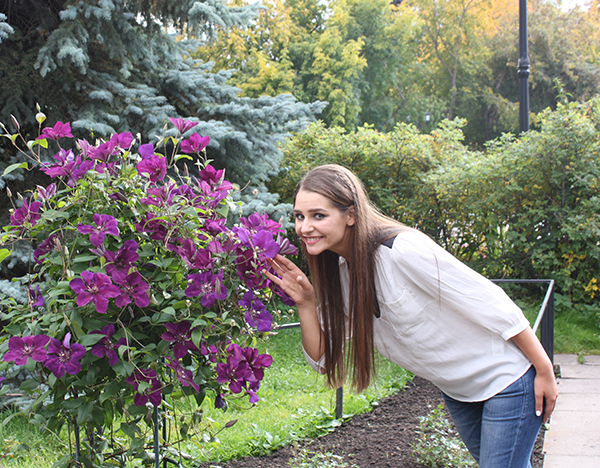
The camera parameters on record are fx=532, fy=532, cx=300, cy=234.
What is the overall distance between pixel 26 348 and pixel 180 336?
35 cm

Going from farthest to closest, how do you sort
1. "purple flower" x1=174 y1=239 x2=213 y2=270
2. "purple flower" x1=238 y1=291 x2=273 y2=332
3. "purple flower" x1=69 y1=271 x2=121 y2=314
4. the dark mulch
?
the dark mulch < "purple flower" x1=238 y1=291 x2=273 y2=332 < "purple flower" x1=174 y1=239 x2=213 y2=270 < "purple flower" x1=69 y1=271 x2=121 y2=314

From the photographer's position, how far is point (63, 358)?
4.06ft

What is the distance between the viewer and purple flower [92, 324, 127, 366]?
1288 mm

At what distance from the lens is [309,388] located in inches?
156

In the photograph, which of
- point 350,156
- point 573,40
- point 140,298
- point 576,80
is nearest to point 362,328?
point 140,298

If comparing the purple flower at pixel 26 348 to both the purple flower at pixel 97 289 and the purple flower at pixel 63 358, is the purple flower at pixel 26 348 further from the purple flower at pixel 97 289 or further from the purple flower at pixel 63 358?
the purple flower at pixel 97 289

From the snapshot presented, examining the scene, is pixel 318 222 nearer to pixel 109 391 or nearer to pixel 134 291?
pixel 134 291

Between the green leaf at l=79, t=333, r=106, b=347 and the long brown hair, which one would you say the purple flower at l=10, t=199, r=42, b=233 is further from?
the long brown hair

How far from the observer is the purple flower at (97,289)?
3.91ft

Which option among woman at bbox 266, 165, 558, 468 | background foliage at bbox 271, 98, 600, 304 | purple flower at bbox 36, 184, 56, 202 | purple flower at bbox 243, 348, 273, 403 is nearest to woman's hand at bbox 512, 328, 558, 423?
woman at bbox 266, 165, 558, 468

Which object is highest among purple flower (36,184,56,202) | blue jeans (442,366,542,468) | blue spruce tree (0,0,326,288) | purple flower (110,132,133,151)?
blue spruce tree (0,0,326,288)

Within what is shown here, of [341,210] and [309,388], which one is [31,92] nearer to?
[309,388]

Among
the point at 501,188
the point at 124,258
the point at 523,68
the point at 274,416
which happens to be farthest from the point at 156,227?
the point at 523,68

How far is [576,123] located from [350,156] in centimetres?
252
